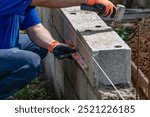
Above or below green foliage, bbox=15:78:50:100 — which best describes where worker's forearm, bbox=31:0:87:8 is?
above

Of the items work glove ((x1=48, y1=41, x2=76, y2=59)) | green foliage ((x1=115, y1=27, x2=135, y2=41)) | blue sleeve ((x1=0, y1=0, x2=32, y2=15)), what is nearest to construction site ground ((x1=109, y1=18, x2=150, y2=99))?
green foliage ((x1=115, y1=27, x2=135, y2=41))

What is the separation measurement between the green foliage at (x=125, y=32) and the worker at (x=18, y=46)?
3.51 ft

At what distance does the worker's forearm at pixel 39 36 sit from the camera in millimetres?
5064

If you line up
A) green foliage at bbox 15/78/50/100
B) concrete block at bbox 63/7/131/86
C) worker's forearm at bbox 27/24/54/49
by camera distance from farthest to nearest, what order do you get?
green foliage at bbox 15/78/50/100
worker's forearm at bbox 27/24/54/49
concrete block at bbox 63/7/131/86

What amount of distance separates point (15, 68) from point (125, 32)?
193 cm

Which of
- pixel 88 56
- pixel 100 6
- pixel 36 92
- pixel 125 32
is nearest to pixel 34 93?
pixel 36 92

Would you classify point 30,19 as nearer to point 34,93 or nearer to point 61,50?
point 61,50

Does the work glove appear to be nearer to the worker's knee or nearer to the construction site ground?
the worker's knee

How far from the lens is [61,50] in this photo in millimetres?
4859

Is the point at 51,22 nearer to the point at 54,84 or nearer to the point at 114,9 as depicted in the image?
the point at 54,84

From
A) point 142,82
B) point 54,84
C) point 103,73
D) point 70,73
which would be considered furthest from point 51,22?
point 103,73

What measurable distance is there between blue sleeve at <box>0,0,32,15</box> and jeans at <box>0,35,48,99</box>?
0.45 m

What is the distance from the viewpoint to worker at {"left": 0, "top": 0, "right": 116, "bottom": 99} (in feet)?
14.8

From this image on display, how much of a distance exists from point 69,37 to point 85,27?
371mm
